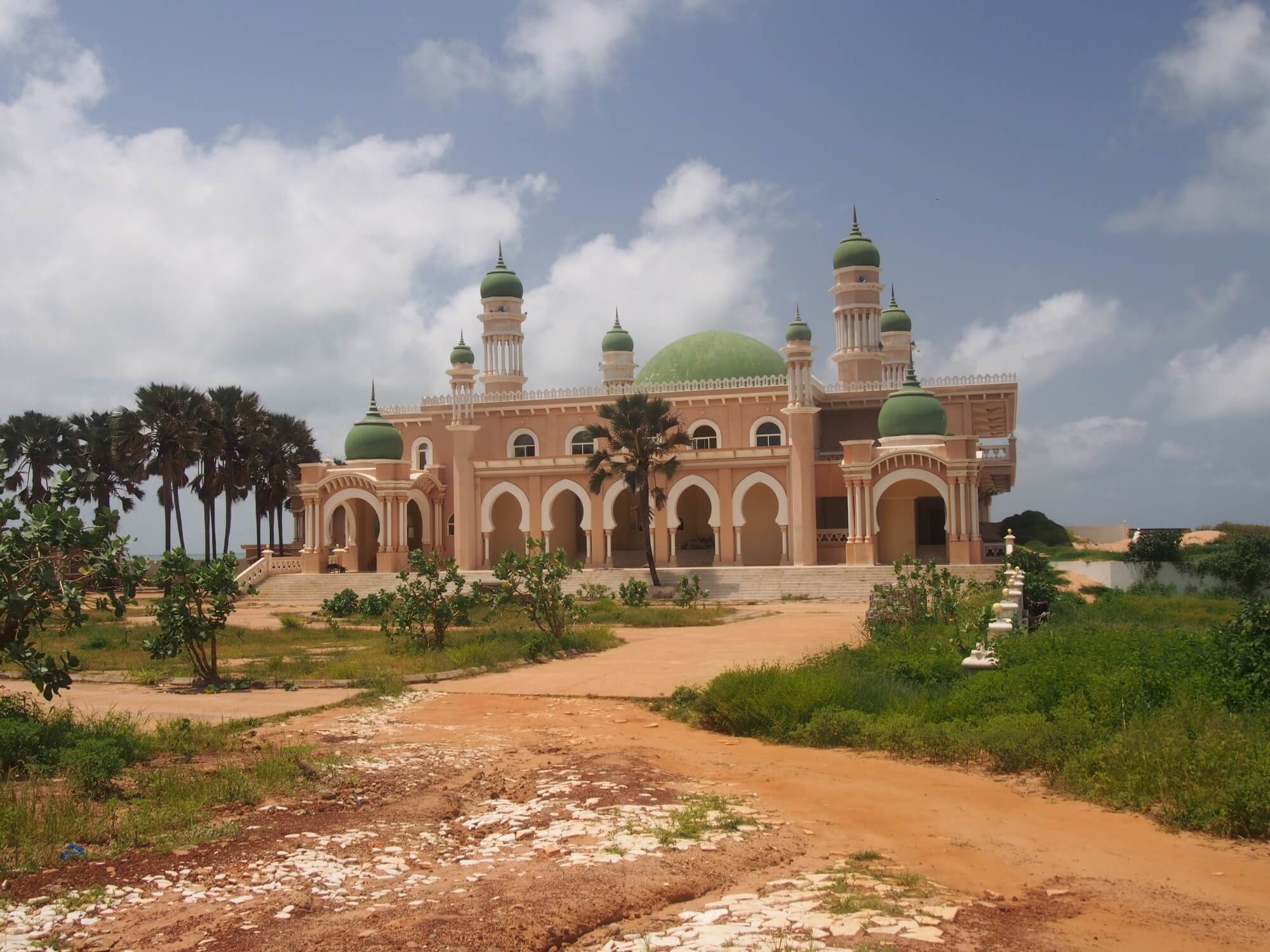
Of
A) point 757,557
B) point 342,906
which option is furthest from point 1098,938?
point 757,557

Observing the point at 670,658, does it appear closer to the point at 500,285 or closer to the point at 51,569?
the point at 51,569

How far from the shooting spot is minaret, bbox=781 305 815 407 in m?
38.3

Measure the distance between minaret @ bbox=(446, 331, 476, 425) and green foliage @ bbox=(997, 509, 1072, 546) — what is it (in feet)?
70.2

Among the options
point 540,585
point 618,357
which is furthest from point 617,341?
point 540,585

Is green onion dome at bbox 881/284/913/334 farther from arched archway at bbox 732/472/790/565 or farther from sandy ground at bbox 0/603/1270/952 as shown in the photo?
sandy ground at bbox 0/603/1270/952

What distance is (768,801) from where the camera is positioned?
8016 millimetres

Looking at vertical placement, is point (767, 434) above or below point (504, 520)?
above

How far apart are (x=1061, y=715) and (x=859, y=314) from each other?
118 feet

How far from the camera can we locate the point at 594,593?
31875 mm

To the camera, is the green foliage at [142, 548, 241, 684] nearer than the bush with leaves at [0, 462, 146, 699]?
No

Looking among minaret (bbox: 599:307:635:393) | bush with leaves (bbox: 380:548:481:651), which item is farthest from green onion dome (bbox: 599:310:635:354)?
bush with leaves (bbox: 380:548:481:651)

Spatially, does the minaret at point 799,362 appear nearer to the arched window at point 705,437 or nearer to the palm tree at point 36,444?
the arched window at point 705,437

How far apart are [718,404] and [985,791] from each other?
33.9 meters

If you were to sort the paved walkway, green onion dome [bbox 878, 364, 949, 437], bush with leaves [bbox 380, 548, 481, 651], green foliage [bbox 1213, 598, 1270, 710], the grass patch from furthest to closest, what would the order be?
green onion dome [bbox 878, 364, 949, 437] → bush with leaves [bbox 380, 548, 481, 651] → the paved walkway → green foliage [bbox 1213, 598, 1270, 710] → the grass patch
